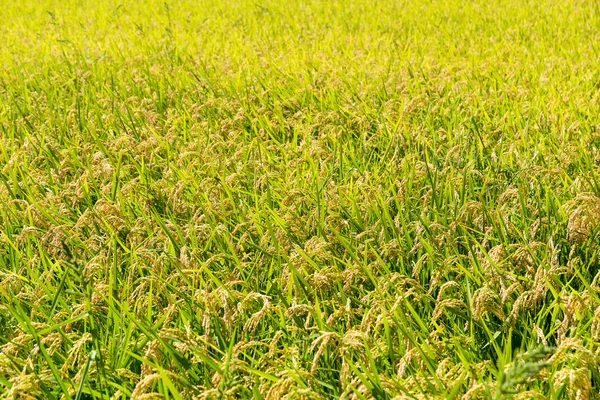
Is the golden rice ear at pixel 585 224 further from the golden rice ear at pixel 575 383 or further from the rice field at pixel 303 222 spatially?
the golden rice ear at pixel 575 383

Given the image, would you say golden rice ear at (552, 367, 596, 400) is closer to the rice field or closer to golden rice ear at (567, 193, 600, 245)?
the rice field

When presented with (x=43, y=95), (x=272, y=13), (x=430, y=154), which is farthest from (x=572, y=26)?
(x=43, y=95)

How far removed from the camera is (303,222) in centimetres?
297

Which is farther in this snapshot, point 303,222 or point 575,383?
point 303,222

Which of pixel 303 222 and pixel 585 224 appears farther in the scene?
pixel 303 222

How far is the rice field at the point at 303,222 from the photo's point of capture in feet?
6.66

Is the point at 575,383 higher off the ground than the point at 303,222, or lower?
higher

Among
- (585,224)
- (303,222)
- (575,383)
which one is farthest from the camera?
(303,222)

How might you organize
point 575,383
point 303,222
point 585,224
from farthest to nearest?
1. point 303,222
2. point 585,224
3. point 575,383

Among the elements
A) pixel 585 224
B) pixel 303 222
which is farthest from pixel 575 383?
pixel 303 222

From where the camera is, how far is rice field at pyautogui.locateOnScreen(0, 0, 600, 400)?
203 centimetres

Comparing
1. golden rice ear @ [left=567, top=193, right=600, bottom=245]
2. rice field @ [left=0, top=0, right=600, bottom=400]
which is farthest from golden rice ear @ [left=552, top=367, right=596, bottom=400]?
golden rice ear @ [left=567, top=193, right=600, bottom=245]

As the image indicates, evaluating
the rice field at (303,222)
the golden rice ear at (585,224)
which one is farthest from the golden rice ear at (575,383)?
the golden rice ear at (585,224)

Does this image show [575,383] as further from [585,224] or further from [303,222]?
[303,222]
